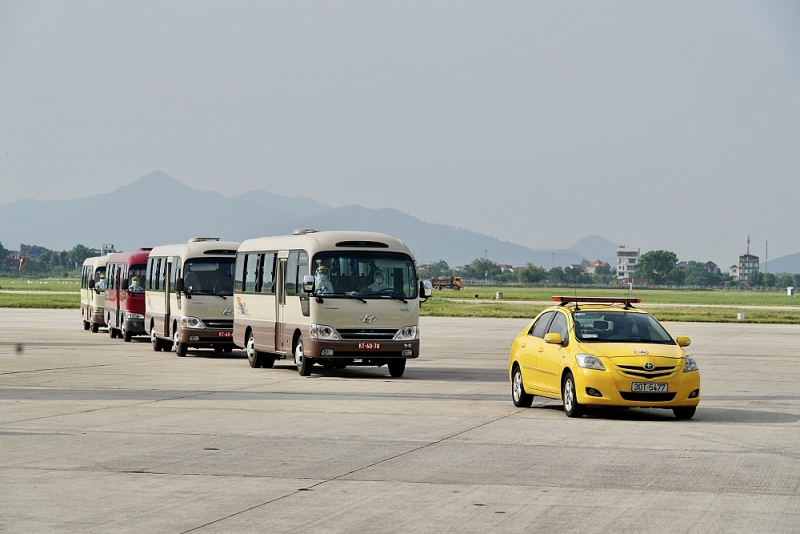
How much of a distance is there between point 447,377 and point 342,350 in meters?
2.32

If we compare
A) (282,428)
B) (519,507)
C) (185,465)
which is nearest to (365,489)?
(519,507)

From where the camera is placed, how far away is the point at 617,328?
16531mm

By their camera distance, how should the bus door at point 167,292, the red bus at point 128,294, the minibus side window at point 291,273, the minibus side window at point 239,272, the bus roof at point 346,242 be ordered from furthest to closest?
the red bus at point 128,294, the bus door at point 167,292, the minibus side window at point 239,272, the minibus side window at point 291,273, the bus roof at point 346,242

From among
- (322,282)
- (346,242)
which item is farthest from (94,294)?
(322,282)

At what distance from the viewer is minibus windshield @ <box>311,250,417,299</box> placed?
23.0m

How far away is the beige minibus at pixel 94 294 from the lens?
141 feet

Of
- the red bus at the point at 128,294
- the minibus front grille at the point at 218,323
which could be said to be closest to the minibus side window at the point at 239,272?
the minibus front grille at the point at 218,323

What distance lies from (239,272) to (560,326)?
12745 mm

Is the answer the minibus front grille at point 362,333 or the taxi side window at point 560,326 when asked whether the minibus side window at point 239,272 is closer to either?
the minibus front grille at point 362,333

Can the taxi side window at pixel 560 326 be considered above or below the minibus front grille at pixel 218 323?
above

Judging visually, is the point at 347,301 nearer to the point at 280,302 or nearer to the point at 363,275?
the point at 363,275

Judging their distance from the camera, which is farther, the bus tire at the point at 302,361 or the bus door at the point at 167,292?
the bus door at the point at 167,292

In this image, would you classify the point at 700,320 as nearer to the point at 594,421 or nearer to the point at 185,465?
the point at 594,421

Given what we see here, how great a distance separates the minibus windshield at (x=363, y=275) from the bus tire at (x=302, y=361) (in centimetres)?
127
